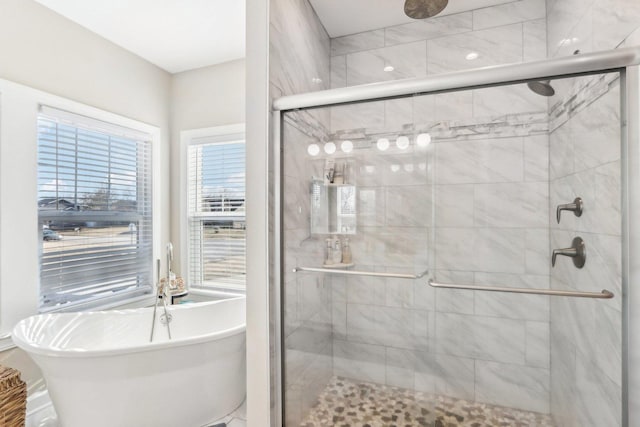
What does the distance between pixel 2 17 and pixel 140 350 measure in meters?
2.14

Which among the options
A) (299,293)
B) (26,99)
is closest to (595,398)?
(299,293)

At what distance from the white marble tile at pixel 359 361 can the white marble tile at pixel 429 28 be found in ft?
6.44

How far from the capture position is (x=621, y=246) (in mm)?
1178

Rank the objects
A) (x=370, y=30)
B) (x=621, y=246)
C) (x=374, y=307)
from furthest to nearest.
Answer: (x=370, y=30) < (x=374, y=307) < (x=621, y=246)

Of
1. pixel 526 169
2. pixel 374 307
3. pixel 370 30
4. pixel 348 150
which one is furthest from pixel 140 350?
pixel 370 30

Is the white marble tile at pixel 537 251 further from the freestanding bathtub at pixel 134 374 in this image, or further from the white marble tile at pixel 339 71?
the white marble tile at pixel 339 71

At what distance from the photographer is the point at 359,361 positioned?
1567mm

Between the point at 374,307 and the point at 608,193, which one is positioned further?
the point at 374,307

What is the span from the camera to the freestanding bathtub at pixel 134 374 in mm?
1604

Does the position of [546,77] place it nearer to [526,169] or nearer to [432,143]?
[526,169]

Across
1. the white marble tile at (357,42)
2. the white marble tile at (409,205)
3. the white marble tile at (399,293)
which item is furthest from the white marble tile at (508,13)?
the white marble tile at (399,293)

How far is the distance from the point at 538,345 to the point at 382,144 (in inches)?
41.4

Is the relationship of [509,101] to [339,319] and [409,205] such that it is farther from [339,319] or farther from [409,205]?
[339,319]

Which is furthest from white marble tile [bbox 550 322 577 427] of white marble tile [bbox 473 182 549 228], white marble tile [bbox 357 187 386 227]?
white marble tile [bbox 357 187 386 227]
